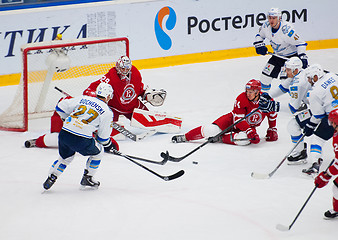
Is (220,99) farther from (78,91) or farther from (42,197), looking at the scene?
(42,197)

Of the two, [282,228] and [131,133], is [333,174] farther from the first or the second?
[131,133]

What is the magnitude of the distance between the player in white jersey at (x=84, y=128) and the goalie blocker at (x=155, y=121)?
1362mm

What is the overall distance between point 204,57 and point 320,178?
476 centimetres

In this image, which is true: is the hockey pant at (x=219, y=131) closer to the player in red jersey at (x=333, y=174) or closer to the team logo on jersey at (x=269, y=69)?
the team logo on jersey at (x=269, y=69)

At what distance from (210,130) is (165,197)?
51.0 inches

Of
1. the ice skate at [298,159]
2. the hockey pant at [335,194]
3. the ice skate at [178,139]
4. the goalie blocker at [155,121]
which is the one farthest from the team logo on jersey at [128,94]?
the hockey pant at [335,194]

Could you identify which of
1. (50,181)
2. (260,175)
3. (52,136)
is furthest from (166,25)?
(50,181)

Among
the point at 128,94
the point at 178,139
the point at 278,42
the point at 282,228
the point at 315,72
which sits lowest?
the point at 178,139

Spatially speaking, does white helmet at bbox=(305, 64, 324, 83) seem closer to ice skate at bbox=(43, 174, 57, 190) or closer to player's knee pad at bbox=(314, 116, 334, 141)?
player's knee pad at bbox=(314, 116, 334, 141)

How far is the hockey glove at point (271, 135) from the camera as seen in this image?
5691 millimetres

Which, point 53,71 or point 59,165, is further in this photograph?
point 53,71

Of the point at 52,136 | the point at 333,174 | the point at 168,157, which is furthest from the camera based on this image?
the point at 52,136

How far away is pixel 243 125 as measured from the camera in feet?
18.1

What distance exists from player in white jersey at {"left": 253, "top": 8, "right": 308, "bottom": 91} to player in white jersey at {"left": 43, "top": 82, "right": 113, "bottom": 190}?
2.67 metres
